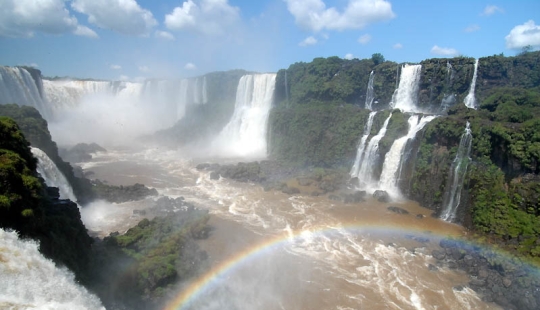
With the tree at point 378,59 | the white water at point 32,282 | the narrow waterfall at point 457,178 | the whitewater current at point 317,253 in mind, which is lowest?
the whitewater current at point 317,253

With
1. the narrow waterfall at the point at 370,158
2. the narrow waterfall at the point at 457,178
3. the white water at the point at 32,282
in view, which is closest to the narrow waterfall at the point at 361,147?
the narrow waterfall at the point at 370,158

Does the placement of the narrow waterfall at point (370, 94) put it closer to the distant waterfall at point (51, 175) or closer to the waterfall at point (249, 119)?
the waterfall at point (249, 119)

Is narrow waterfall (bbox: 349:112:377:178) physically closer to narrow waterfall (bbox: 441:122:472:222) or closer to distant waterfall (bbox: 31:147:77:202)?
narrow waterfall (bbox: 441:122:472:222)

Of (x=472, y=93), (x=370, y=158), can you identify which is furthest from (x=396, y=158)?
(x=472, y=93)

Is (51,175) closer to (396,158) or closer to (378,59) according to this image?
(396,158)

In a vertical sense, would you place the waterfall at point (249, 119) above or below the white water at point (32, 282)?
above

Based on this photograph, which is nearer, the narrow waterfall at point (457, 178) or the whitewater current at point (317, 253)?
the whitewater current at point (317, 253)

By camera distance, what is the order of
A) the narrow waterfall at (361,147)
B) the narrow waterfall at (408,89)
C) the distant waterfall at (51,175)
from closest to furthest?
the distant waterfall at (51,175)
the narrow waterfall at (361,147)
the narrow waterfall at (408,89)
